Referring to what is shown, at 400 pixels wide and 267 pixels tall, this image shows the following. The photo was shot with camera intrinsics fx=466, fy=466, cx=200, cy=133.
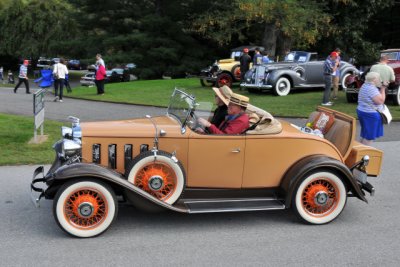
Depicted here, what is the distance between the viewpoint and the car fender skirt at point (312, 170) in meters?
5.08

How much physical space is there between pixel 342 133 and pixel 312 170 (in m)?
0.95

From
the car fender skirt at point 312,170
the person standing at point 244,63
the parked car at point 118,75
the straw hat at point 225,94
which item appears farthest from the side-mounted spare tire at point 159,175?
the parked car at point 118,75

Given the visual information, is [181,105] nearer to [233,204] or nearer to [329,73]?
[233,204]

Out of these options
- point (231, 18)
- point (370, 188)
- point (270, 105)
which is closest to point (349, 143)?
point (370, 188)

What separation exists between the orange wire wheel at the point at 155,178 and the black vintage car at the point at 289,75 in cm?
1281

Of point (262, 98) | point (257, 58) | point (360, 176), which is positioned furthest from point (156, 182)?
point (257, 58)

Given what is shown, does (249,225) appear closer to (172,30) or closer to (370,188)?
(370,188)

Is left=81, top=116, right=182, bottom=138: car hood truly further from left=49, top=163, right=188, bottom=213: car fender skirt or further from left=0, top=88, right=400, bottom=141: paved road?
left=0, top=88, right=400, bottom=141: paved road

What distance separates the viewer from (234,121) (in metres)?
5.29

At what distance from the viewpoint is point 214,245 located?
15.0 feet

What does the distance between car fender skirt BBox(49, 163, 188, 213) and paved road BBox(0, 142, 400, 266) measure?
17.4 inches

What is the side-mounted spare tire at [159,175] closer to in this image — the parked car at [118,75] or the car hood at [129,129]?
the car hood at [129,129]

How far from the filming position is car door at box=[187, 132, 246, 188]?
16.7ft

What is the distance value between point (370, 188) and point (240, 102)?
6.02 feet
